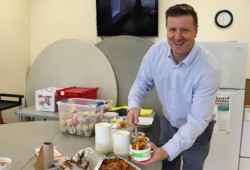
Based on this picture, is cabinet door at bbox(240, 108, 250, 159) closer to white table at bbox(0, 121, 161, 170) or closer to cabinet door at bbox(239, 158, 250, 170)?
cabinet door at bbox(239, 158, 250, 170)

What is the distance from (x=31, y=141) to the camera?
1658 millimetres

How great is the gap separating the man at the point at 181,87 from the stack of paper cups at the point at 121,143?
5.0 inches

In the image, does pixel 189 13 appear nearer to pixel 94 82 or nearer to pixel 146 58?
pixel 146 58

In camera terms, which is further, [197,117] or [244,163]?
[244,163]

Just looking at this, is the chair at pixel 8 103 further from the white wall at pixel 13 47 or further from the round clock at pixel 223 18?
the round clock at pixel 223 18

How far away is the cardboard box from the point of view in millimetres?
2715

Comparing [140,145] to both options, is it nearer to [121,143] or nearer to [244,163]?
[121,143]

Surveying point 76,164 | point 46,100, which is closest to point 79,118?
point 76,164

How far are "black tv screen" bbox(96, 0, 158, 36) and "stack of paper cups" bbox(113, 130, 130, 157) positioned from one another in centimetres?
208

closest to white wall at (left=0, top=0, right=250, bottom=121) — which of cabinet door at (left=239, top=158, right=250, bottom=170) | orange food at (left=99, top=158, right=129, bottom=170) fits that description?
cabinet door at (left=239, top=158, right=250, bottom=170)

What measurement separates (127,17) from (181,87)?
184 centimetres

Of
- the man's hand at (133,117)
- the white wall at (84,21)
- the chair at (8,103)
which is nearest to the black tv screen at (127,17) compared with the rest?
the white wall at (84,21)

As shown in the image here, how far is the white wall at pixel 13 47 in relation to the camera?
3012 mm

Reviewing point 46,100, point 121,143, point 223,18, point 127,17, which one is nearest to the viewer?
point 121,143
